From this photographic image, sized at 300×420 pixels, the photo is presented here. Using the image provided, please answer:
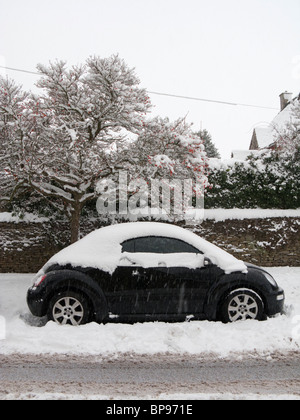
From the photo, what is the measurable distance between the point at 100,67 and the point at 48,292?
6050mm

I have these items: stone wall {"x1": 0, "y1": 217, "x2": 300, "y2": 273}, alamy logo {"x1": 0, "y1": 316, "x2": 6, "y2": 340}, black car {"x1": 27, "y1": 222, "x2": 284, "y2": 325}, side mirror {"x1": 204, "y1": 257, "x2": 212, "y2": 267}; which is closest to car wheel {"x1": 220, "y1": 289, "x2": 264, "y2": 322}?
black car {"x1": 27, "y1": 222, "x2": 284, "y2": 325}

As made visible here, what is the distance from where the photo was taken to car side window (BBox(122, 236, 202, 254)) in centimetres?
554

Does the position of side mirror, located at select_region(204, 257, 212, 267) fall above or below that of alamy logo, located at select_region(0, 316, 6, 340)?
above

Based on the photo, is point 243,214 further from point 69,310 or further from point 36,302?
point 36,302

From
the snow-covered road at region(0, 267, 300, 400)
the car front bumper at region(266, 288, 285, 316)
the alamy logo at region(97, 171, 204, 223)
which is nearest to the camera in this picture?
the snow-covered road at region(0, 267, 300, 400)

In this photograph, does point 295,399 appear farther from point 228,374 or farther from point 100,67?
point 100,67

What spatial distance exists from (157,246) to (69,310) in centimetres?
165

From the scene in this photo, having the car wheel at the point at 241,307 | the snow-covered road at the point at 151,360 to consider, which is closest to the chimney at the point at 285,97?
the snow-covered road at the point at 151,360

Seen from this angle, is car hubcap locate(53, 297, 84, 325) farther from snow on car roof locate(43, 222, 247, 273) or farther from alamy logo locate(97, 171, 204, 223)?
Result: alamy logo locate(97, 171, 204, 223)

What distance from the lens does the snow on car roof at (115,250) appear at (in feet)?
17.6

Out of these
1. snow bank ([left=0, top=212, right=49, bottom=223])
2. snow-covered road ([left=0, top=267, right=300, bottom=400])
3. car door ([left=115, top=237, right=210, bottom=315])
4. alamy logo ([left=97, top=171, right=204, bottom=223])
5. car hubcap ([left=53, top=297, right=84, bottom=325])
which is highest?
alamy logo ([left=97, top=171, right=204, bottom=223])

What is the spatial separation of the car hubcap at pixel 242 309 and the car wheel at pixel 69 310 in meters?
2.16

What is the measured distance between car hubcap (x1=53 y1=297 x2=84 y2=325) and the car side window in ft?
3.62
